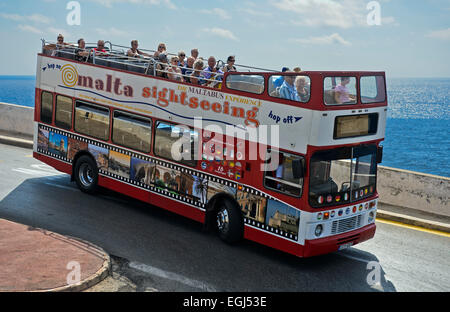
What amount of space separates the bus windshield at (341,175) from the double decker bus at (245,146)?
2cm

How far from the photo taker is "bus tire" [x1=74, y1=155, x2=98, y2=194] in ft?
45.4

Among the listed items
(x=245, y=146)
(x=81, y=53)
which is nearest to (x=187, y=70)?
(x=245, y=146)

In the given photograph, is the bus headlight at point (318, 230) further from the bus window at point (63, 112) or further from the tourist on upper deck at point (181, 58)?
the bus window at point (63, 112)

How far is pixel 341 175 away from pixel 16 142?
13596mm

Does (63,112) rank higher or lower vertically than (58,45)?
lower

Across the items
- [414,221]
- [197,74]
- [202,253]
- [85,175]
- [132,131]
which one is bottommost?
[202,253]

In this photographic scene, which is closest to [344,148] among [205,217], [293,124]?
[293,124]

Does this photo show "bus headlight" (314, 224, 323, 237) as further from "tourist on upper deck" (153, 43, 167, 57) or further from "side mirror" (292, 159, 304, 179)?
"tourist on upper deck" (153, 43, 167, 57)

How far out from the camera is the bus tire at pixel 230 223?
10.8 metres

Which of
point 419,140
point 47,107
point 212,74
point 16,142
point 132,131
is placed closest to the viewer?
point 212,74

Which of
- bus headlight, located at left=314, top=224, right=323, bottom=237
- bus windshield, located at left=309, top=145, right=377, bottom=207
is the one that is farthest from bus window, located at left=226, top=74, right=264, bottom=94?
bus headlight, located at left=314, top=224, right=323, bottom=237

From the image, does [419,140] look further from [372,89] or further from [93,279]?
[93,279]

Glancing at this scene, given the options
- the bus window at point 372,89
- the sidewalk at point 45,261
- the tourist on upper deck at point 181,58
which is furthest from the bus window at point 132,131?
the bus window at point 372,89

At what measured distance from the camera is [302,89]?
9.52m
